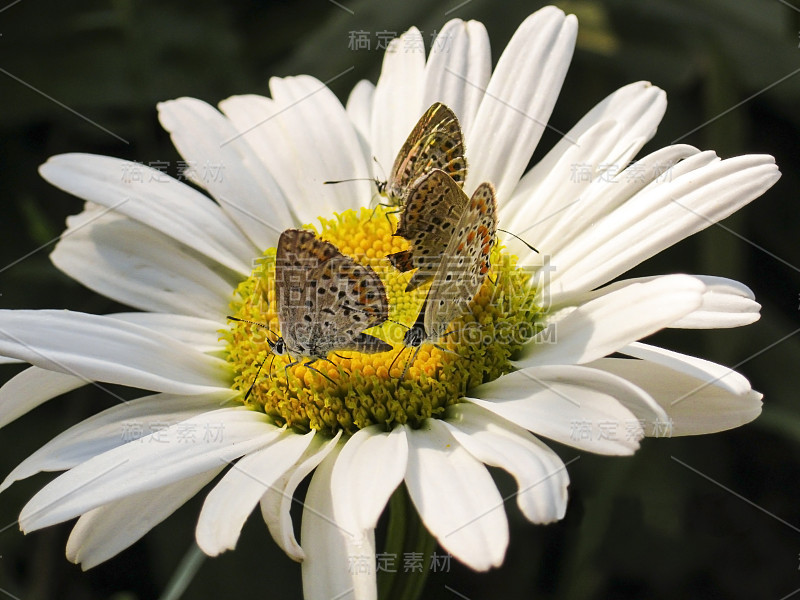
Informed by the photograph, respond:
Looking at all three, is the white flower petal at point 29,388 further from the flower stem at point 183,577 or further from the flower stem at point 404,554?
the flower stem at point 404,554

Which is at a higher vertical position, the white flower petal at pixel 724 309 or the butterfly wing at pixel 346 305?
the butterfly wing at pixel 346 305

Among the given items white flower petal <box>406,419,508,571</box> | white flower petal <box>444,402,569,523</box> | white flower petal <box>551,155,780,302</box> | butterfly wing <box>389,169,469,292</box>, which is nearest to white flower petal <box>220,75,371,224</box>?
butterfly wing <box>389,169,469,292</box>

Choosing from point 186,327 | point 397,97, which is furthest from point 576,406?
point 397,97

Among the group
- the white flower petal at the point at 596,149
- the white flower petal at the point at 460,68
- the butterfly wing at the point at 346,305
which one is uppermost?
the white flower petal at the point at 460,68

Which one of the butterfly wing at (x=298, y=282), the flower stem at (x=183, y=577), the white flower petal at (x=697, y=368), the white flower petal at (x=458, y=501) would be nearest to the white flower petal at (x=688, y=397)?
the white flower petal at (x=697, y=368)

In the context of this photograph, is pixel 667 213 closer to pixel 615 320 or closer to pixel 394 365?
pixel 615 320

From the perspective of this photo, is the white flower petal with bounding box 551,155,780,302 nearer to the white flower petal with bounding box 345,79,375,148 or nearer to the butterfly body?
the butterfly body

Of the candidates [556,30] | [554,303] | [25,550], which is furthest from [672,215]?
[25,550]

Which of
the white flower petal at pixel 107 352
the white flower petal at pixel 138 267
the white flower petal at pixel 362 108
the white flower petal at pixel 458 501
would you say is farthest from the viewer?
the white flower petal at pixel 362 108
